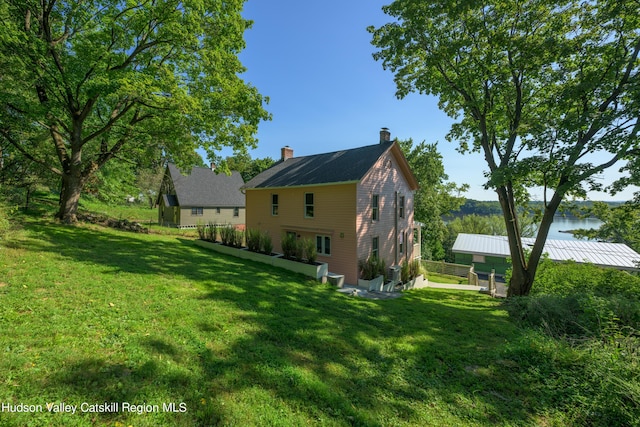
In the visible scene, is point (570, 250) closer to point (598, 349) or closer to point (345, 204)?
point (345, 204)

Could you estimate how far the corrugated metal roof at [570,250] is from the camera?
22.1 m

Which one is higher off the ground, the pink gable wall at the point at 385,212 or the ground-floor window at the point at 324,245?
the pink gable wall at the point at 385,212

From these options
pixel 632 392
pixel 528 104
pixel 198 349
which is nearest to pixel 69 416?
pixel 198 349

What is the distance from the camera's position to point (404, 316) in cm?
750

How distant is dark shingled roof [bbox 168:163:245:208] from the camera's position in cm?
2855

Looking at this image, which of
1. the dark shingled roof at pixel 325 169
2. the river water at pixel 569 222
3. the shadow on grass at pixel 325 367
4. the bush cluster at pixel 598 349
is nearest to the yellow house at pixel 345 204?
the dark shingled roof at pixel 325 169

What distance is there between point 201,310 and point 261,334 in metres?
1.51

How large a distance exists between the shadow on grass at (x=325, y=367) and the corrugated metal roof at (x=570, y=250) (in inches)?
883

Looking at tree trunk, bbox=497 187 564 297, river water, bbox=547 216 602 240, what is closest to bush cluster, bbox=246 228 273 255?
tree trunk, bbox=497 187 564 297

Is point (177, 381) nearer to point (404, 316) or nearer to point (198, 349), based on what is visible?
point (198, 349)

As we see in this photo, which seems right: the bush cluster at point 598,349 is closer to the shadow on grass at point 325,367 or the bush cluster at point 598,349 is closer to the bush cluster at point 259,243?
the shadow on grass at point 325,367

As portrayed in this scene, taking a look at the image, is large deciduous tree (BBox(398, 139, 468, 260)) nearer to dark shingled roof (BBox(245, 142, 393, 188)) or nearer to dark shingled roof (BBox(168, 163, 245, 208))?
dark shingled roof (BBox(245, 142, 393, 188))

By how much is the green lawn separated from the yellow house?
6921 millimetres

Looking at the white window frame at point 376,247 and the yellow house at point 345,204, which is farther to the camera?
the white window frame at point 376,247
